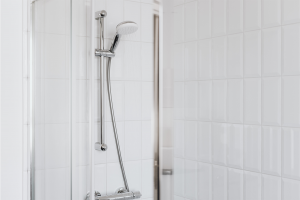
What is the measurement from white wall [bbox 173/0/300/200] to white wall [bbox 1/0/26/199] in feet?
2.51

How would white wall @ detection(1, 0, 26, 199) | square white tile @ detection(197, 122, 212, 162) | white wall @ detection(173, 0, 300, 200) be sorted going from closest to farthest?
white wall @ detection(173, 0, 300, 200) < square white tile @ detection(197, 122, 212, 162) < white wall @ detection(1, 0, 26, 199)

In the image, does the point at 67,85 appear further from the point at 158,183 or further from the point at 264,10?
the point at 264,10

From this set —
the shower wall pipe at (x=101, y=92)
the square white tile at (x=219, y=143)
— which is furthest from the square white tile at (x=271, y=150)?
the shower wall pipe at (x=101, y=92)

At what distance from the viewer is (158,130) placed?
0.92 metres

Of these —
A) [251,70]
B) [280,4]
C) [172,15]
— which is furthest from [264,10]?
[172,15]

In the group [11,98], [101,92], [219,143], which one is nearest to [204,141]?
[219,143]

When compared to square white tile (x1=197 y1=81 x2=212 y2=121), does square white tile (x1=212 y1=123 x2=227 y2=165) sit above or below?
below

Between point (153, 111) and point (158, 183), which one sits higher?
point (153, 111)

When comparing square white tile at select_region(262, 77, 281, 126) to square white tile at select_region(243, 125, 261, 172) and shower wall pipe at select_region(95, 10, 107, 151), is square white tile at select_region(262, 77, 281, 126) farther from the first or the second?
shower wall pipe at select_region(95, 10, 107, 151)

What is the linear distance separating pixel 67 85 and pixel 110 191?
39 centimetres

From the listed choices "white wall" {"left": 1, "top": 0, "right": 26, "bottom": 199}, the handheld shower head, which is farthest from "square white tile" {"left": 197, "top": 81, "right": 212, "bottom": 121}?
"white wall" {"left": 1, "top": 0, "right": 26, "bottom": 199}

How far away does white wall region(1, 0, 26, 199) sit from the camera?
4.09 feet

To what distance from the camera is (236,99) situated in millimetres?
809

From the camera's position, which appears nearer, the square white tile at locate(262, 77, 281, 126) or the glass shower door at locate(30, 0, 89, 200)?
the square white tile at locate(262, 77, 281, 126)
